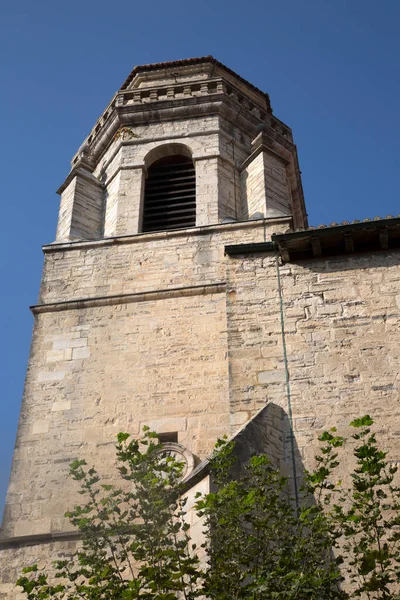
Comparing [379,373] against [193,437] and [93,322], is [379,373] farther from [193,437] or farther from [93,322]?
[93,322]

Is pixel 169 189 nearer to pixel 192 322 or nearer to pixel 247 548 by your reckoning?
pixel 192 322

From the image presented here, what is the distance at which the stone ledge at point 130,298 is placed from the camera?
35.8ft

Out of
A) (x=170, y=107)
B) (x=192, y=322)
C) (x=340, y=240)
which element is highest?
(x=170, y=107)

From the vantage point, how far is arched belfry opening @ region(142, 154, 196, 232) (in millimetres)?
12914

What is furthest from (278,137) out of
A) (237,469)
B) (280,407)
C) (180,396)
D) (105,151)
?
(237,469)

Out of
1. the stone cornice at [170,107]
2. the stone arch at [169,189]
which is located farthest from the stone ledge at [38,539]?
the stone cornice at [170,107]

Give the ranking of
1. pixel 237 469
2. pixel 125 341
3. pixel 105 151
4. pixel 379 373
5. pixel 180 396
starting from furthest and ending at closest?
pixel 105 151
pixel 125 341
pixel 180 396
pixel 379 373
pixel 237 469

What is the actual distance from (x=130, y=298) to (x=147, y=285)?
0.35 metres

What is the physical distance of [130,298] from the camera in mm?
11023

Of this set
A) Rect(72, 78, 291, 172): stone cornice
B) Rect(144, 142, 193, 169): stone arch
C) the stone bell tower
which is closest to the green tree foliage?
the stone bell tower

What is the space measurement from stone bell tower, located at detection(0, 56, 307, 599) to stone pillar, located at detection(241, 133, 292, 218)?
24mm

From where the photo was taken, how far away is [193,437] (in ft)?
30.6

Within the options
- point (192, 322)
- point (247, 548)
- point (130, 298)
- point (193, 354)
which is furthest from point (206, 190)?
point (247, 548)

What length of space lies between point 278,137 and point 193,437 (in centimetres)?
719
